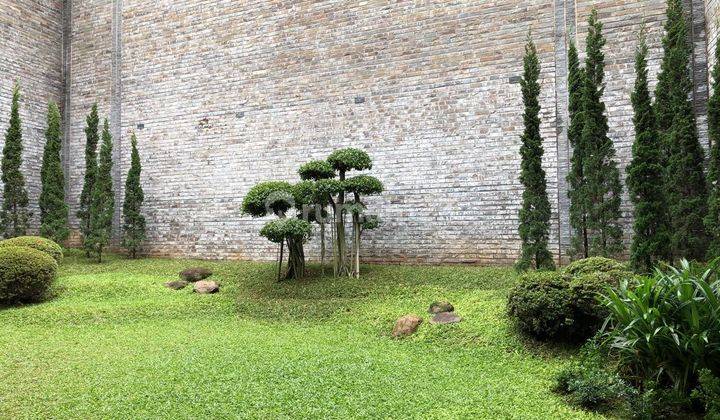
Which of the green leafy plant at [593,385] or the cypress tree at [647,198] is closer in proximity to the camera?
the green leafy plant at [593,385]

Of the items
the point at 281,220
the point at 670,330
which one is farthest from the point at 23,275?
the point at 670,330

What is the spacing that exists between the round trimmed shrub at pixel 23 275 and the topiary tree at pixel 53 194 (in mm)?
2778

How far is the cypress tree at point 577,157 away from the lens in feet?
21.2

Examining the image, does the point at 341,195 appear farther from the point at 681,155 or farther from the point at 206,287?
the point at 681,155

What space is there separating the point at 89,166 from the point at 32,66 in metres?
2.72

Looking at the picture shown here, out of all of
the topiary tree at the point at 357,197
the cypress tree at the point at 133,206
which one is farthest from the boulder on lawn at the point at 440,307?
the cypress tree at the point at 133,206

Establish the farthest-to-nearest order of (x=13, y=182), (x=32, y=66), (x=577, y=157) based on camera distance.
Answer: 1. (x=32, y=66)
2. (x=13, y=182)
3. (x=577, y=157)

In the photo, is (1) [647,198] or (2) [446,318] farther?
(1) [647,198]

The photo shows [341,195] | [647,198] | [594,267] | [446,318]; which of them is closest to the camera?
[594,267]

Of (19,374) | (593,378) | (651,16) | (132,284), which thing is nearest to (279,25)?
(132,284)

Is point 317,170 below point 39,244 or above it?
above

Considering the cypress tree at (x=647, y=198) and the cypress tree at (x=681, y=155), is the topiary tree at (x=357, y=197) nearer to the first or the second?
the cypress tree at (x=647, y=198)

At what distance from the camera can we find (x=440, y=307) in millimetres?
5387

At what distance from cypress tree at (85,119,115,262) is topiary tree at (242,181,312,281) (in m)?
3.69
